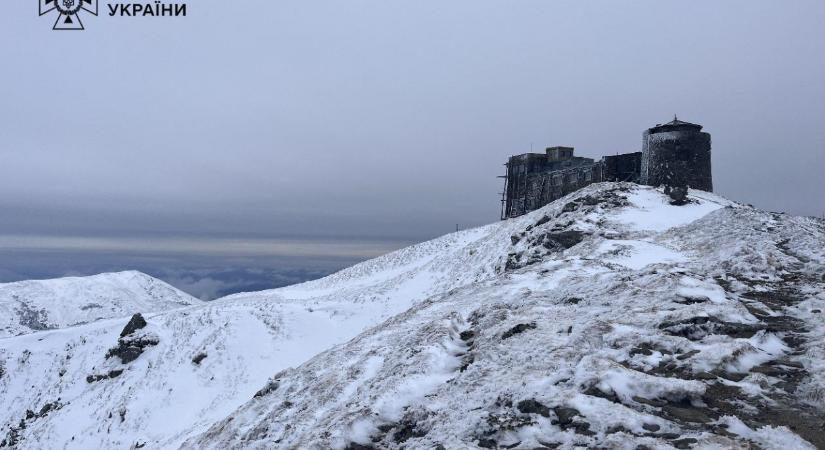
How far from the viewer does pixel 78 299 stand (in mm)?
109188

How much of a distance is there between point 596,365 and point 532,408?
164 centimetres

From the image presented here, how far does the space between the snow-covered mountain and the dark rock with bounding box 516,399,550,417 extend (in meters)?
0.03

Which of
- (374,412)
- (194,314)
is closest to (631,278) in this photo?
(374,412)

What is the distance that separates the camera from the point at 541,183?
159 ft

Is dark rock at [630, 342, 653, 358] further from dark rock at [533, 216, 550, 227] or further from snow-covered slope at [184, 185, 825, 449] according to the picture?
dark rock at [533, 216, 550, 227]

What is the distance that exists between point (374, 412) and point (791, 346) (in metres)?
8.42

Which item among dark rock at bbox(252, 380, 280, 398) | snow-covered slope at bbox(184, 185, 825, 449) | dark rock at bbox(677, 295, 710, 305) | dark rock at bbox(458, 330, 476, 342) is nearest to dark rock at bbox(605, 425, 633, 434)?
snow-covered slope at bbox(184, 185, 825, 449)

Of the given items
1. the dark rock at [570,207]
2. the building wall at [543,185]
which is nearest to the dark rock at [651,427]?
the dark rock at [570,207]

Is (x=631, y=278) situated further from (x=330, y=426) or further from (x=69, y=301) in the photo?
(x=69, y=301)

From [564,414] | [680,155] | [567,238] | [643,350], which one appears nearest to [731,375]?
[643,350]

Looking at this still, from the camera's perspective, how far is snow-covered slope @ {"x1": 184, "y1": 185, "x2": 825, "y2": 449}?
7.88 m

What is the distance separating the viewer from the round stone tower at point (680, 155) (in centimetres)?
3250

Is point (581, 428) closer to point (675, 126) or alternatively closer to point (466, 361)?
point (466, 361)

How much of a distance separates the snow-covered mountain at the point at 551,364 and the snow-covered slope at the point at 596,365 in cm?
4
